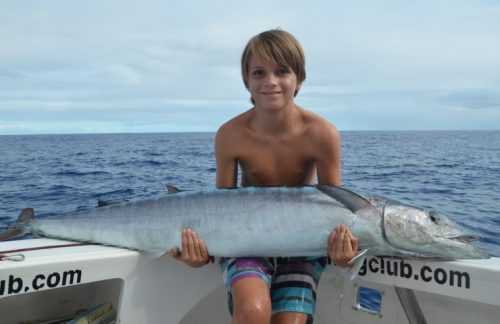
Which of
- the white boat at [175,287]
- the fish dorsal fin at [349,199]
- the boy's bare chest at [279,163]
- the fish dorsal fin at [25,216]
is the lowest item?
the white boat at [175,287]

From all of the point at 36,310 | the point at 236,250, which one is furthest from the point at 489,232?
the point at 36,310

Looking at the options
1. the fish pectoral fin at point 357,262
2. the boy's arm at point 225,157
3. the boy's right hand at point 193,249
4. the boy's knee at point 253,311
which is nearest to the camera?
the boy's knee at point 253,311

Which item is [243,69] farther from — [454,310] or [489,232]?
[489,232]

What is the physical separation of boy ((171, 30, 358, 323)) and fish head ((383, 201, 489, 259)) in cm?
23

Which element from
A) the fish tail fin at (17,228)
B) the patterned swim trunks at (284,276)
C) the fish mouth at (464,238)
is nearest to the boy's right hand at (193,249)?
the patterned swim trunks at (284,276)

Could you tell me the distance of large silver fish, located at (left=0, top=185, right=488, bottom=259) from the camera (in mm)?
2283

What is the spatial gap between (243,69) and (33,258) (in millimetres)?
1733

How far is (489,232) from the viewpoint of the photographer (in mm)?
6500

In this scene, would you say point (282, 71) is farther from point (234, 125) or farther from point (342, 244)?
point (342, 244)

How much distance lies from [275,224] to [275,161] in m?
0.66

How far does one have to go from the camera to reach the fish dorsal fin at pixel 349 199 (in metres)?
2.31

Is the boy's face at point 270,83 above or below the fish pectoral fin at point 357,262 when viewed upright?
above

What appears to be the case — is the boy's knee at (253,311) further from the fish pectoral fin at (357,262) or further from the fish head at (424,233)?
the fish head at (424,233)

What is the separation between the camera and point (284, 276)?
246cm
